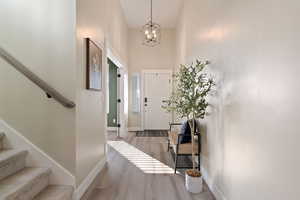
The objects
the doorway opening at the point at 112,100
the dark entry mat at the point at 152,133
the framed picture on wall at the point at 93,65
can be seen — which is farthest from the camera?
the doorway opening at the point at 112,100

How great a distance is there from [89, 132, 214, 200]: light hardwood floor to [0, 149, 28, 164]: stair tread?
3.04 feet

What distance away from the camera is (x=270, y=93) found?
4.34ft

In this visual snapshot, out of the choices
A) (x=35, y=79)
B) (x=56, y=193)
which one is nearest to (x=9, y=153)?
(x=56, y=193)

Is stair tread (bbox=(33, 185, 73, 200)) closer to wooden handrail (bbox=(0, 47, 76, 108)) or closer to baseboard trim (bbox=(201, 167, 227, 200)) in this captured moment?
wooden handrail (bbox=(0, 47, 76, 108))

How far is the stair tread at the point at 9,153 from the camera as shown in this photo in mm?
1889

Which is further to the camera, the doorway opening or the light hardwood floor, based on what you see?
the doorway opening

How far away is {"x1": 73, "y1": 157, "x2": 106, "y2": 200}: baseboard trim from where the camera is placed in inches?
89.1

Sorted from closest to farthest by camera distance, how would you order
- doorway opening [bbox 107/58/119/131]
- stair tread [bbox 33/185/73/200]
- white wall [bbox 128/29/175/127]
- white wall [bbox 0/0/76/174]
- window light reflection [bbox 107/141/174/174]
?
stair tread [bbox 33/185/73/200] < white wall [bbox 0/0/76/174] < window light reflection [bbox 107/141/174/174] < white wall [bbox 128/29/175/127] < doorway opening [bbox 107/58/119/131]

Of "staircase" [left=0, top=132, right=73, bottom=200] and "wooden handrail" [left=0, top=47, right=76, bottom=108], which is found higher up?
"wooden handrail" [left=0, top=47, right=76, bottom=108]

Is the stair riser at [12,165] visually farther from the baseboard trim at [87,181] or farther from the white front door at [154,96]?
the white front door at [154,96]

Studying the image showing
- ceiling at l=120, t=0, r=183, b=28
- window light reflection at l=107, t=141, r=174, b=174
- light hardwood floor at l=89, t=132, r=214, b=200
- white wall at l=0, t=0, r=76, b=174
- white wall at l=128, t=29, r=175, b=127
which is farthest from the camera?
white wall at l=128, t=29, r=175, b=127

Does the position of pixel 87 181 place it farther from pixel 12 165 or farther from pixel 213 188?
pixel 213 188

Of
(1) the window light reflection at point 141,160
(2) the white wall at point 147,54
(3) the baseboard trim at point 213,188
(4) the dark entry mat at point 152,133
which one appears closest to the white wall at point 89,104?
(1) the window light reflection at point 141,160

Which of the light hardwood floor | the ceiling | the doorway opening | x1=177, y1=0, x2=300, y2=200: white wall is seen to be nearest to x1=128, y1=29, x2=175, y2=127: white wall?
the ceiling
